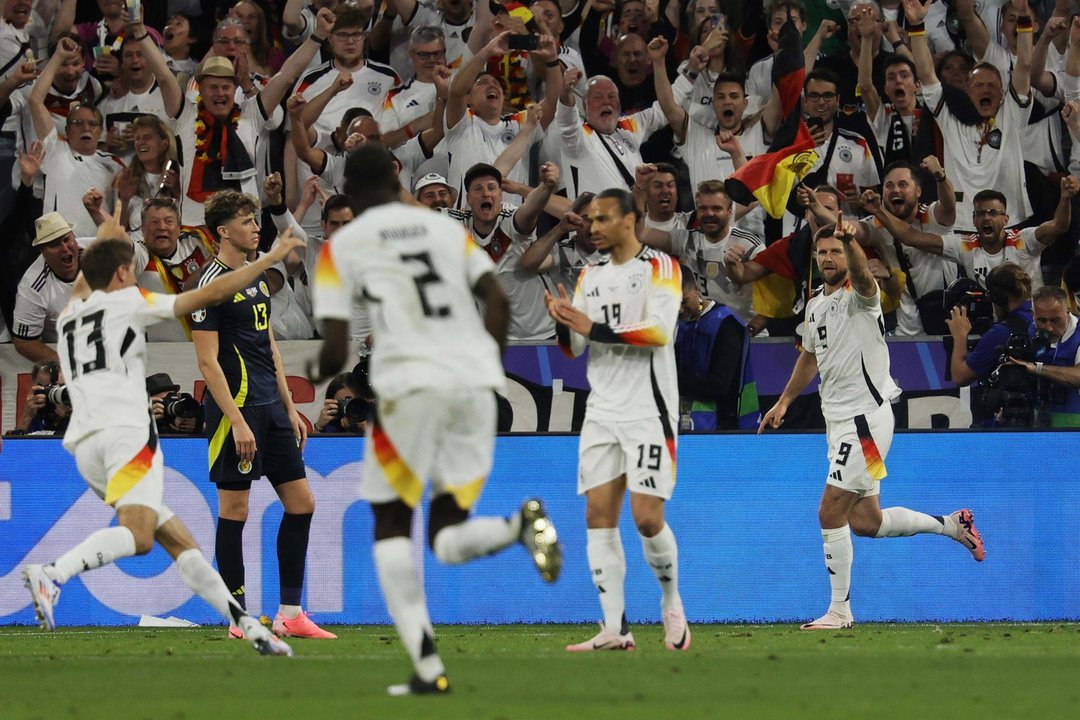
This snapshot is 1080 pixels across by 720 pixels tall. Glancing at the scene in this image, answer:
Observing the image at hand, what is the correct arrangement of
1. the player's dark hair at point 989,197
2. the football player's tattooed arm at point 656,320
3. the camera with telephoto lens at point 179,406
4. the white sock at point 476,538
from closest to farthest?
the white sock at point 476,538 → the football player's tattooed arm at point 656,320 → the camera with telephoto lens at point 179,406 → the player's dark hair at point 989,197

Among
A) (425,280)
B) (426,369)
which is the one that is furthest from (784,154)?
(426,369)

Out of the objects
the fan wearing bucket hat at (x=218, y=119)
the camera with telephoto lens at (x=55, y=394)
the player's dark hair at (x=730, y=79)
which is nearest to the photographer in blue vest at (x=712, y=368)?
the player's dark hair at (x=730, y=79)

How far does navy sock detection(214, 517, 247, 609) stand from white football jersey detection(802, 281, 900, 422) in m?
4.23

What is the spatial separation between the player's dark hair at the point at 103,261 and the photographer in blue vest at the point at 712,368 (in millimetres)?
5262

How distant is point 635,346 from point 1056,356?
196 inches

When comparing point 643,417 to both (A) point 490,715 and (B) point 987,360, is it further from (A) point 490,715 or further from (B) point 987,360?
(B) point 987,360

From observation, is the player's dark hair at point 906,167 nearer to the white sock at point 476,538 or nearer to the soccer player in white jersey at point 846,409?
the soccer player in white jersey at point 846,409

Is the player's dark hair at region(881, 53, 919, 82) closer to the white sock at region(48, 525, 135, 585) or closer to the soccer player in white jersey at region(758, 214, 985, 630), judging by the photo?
the soccer player in white jersey at region(758, 214, 985, 630)

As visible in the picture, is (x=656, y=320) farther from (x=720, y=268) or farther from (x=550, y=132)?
(x=550, y=132)

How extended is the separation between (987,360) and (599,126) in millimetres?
4470

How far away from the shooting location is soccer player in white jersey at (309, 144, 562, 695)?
6246mm

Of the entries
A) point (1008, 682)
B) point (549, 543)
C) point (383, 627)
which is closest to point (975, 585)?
point (383, 627)

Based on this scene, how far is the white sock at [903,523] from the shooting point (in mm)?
11203

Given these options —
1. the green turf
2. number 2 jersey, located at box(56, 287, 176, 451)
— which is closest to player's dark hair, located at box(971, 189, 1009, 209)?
the green turf
